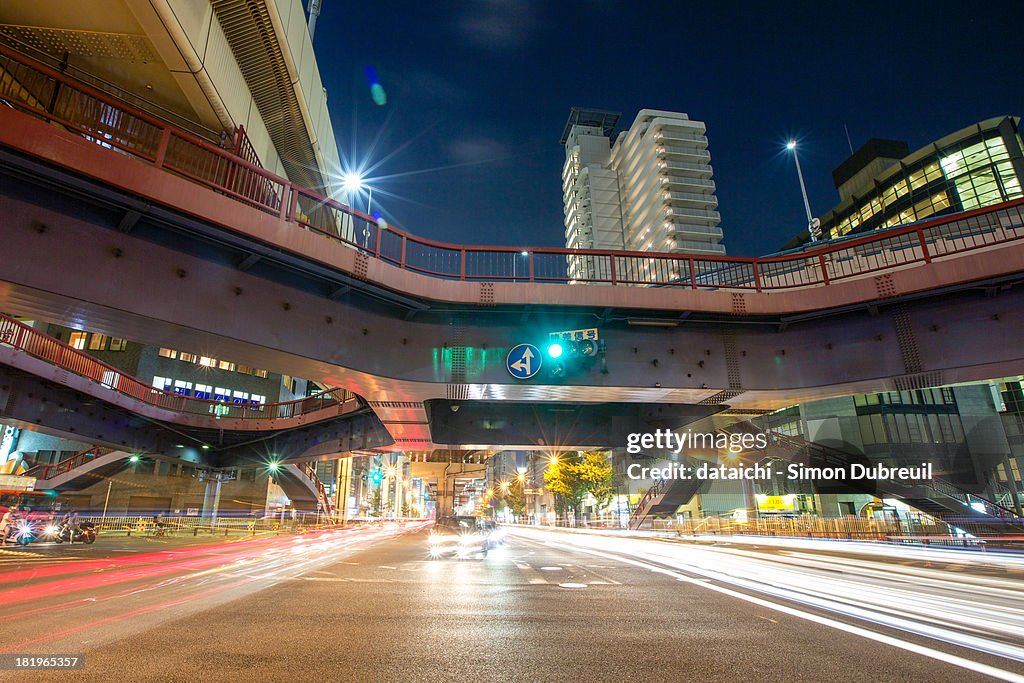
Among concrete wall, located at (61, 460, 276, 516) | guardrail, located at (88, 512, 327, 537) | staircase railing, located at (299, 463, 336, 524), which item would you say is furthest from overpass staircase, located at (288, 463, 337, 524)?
concrete wall, located at (61, 460, 276, 516)

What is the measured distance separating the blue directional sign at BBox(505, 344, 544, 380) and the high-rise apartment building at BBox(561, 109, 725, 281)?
75685 mm

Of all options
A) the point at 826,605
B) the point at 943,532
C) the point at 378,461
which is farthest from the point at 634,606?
the point at 378,461

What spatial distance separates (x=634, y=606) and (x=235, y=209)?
1026 centimetres

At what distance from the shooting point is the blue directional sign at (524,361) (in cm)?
1305

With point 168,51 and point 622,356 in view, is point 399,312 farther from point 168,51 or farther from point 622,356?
point 168,51

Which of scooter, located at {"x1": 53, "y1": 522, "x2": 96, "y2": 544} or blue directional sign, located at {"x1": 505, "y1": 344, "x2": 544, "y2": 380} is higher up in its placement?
blue directional sign, located at {"x1": 505, "y1": 344, "x2": 544, "y2": 380}

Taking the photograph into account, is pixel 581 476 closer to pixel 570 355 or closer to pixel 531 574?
pixel 531 574

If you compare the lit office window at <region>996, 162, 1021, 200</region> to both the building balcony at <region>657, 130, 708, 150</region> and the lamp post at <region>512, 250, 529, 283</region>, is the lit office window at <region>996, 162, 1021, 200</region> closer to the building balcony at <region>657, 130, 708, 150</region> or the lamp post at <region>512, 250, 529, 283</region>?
the building balcony at <region>657, 130, 708, 150</region>

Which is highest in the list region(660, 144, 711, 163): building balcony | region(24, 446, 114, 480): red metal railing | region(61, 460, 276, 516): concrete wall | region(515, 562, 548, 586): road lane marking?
region(660, 144, 711, 163): building balcony

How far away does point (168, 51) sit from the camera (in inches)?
466

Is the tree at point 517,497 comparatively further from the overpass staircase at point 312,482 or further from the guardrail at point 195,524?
the guardrail at point 195,524

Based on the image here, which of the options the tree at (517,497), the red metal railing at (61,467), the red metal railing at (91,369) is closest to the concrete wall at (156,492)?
the red metal railing at (61,467)

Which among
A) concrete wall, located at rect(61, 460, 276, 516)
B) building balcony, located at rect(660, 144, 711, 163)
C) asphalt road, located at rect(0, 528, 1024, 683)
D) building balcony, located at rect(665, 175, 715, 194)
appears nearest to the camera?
asphalt road, located at rect(0, 528, 1024, 683)

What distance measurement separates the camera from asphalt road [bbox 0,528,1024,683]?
5.10 metres
